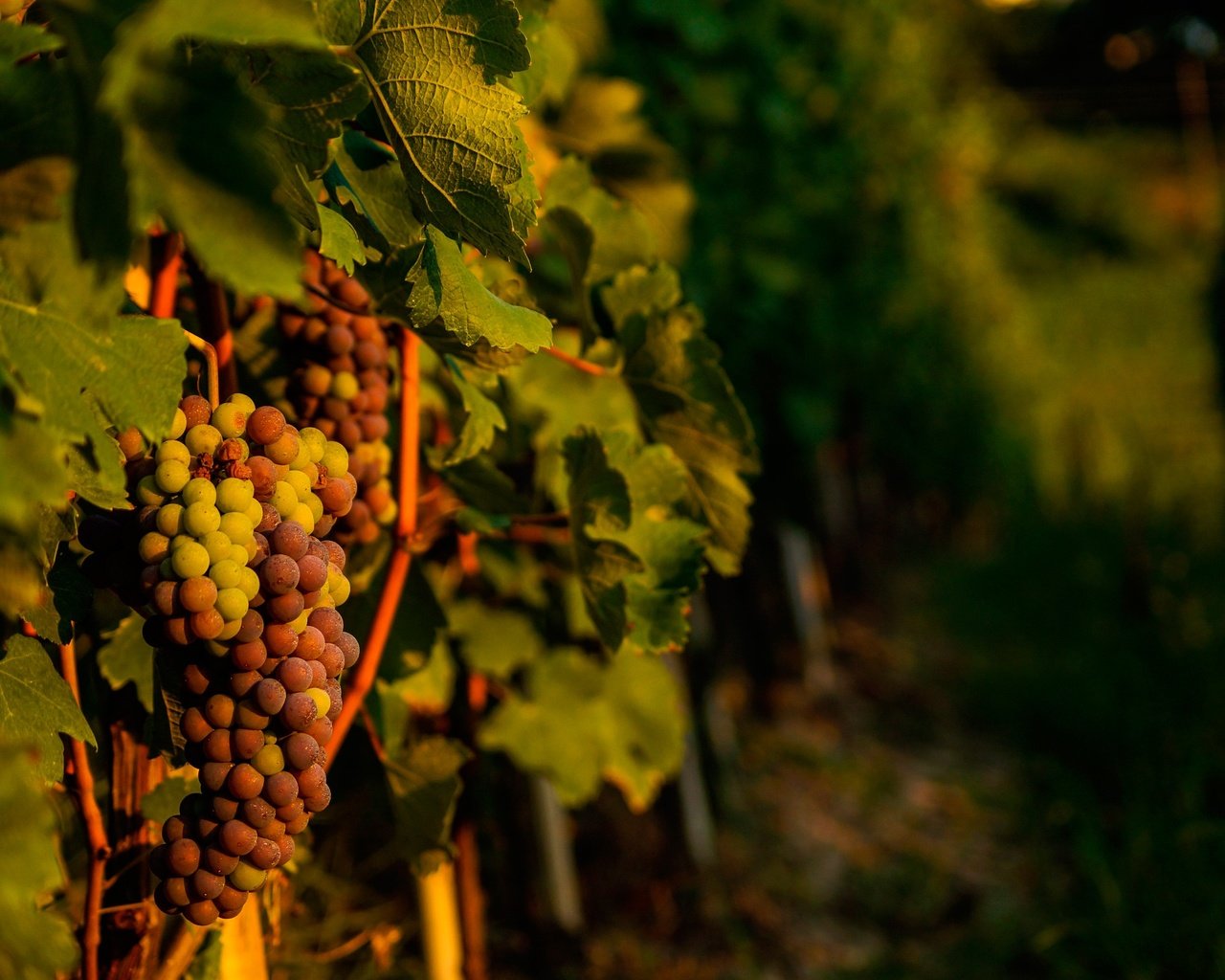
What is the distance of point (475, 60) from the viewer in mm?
786

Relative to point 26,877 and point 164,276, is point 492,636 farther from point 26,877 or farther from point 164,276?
point 26,877

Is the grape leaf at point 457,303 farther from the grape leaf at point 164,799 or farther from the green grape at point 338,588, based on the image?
the grape leaf at point 164,799

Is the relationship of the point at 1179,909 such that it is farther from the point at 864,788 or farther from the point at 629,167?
the point at 629,167

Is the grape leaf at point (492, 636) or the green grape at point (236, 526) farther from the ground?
the green grape at point (236, 526)

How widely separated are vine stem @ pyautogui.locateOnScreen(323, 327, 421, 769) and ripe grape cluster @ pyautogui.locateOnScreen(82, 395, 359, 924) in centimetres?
27

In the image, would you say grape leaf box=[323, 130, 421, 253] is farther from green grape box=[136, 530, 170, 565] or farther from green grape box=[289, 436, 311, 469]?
green grape box=[136, 530, 170, 565]

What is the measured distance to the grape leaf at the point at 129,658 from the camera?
37.5 inches

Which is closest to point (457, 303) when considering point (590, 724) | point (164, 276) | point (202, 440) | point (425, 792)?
point (202, 440)

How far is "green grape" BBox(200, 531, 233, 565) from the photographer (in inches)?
27.6

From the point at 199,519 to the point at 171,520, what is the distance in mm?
22

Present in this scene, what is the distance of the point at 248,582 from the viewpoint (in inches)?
28.0

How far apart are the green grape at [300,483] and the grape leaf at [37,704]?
0.72ft

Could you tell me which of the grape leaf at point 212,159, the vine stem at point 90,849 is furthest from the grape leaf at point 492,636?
the grape leaf at point 212,159

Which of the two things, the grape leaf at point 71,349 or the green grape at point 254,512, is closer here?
the grape leaf at point 71,349
